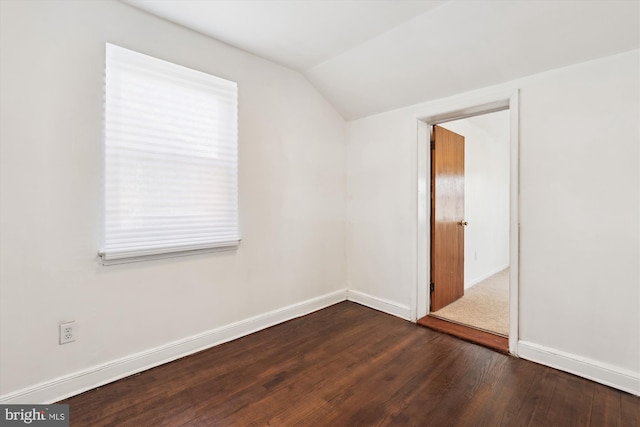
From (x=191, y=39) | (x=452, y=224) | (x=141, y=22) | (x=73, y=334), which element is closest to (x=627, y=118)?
(x=452, y=224)

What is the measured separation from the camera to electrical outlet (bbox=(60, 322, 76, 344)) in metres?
Answer: 1.81

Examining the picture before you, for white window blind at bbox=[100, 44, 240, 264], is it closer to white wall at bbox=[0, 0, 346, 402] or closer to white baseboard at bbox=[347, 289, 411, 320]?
white wall at bbox=[0, 0, 346, 402]

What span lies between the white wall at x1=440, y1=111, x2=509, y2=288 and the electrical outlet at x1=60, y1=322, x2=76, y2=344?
156 inches

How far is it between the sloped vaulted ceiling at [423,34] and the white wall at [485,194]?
1.34m

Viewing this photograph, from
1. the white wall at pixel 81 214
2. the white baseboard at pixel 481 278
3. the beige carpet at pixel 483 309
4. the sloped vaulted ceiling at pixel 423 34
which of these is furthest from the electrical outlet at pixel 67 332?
the white baseboard at pixel 481 278

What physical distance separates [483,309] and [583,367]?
1.26 meters

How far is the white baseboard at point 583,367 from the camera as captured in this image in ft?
6.05

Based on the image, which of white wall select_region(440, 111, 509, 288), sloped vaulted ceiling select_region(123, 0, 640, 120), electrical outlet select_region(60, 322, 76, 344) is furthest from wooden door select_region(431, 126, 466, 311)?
electrical outlet select_region(60, 322, 76, 344)

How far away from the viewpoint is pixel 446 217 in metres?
3.31

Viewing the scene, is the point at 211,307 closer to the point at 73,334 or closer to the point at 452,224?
the point at 73,334

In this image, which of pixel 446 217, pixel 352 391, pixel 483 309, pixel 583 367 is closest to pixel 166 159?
pixel 352 391

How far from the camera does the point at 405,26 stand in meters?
2.24

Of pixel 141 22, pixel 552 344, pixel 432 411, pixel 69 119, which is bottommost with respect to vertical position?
pixel 432 411

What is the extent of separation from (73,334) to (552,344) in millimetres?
3196
